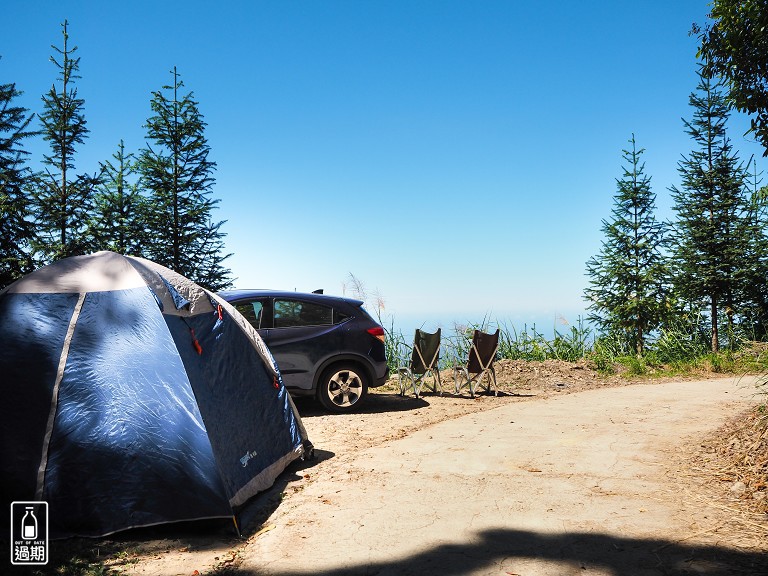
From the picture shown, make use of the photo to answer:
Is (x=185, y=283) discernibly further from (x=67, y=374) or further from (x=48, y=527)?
(x=48, y=527)

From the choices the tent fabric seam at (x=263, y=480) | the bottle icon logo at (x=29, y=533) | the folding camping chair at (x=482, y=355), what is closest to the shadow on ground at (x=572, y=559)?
the tent fabric seam at (x=263, y=480)

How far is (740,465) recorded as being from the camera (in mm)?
5363

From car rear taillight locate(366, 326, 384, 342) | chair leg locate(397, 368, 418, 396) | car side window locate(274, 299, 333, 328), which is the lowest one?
chair leg locate(397, 368, 418, 396)

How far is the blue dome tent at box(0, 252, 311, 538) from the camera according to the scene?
4.37 m

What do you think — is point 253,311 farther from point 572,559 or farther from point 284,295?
point 572,559

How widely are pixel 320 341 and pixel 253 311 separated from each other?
1.08m

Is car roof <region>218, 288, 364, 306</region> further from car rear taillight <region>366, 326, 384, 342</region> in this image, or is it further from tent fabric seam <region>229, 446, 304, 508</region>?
tent fabric seam <region>229, 446, 304, 508</region>

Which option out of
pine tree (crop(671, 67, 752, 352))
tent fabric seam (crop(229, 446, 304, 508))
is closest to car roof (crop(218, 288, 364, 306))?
tent fabric seam (crop(229, 446, 304, 508))

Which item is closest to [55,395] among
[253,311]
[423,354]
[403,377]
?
[253,311]

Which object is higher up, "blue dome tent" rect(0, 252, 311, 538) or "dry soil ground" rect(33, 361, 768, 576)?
"blue dome tent" rect(0, 252, 311, 538)

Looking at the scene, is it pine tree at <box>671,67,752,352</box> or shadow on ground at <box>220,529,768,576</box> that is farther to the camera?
pine tree at <box>671,67,752,352</box>

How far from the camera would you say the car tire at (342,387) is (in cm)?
889

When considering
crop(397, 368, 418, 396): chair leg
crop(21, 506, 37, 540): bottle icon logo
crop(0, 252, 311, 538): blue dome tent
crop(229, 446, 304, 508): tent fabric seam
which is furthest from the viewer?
crop(397, 368, 418, 396): chair leg

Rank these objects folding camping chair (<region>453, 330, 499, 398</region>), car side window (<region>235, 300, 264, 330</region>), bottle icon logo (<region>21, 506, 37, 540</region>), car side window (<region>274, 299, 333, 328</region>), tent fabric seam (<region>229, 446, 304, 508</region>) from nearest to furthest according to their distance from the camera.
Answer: bottle icon logo (<region>21, 506, 37, 540</region>)
tent fabric seam (<region>229, 446, 304, 508</region>)
car side window (<region>235, 300, 264, 330</region>)
car side window (<region>274, 299, 333, 328</region>)
folding camping chair (<region>453, 330, 499, 398</region>)
